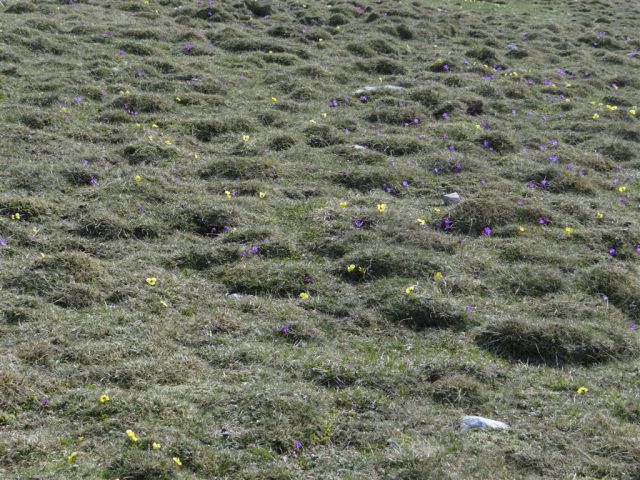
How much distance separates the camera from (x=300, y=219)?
1070 centimetres

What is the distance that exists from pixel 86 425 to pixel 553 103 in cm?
1349

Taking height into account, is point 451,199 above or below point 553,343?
above

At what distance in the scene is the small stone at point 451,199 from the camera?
11.5 m

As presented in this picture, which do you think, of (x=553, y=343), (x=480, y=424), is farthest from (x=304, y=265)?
(x=480, y=424)

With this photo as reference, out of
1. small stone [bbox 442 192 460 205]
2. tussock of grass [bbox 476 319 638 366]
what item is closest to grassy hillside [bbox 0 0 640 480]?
tussock of grass [bbox 476 319 638 366]

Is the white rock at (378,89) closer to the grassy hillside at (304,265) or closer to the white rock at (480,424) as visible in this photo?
the grassy hillside at (304,265)

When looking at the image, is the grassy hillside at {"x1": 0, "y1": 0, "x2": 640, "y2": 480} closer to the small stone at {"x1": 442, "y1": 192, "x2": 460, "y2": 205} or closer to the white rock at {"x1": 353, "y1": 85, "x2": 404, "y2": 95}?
the white rock at {"x1": 353, "y1": 85, "x2": 404, "y2": 95}

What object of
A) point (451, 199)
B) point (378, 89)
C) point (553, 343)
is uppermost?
point (378, 89)

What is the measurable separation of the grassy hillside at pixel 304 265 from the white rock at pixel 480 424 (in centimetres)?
11

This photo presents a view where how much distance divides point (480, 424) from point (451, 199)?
5.38 metres

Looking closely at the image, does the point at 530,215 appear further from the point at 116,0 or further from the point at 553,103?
the point at 116,0

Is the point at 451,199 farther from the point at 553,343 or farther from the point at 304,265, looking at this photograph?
the point at 553,343

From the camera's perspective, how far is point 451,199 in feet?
37.9

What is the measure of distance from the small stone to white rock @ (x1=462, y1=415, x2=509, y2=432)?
203 inches
